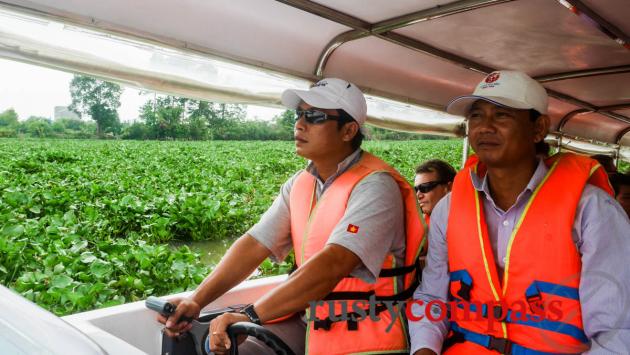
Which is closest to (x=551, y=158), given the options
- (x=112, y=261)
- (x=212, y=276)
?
(x=212, y=276)

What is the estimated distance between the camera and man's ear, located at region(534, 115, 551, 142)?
1.76 meters

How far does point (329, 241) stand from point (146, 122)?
34.6 meters

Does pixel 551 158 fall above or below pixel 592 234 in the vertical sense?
above

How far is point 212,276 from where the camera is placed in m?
2.16

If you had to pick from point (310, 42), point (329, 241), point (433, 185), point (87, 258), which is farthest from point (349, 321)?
point (87, 258)

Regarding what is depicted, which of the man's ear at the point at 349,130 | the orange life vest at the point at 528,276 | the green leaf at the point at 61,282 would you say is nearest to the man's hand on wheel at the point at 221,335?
the orange life vest at the point at 528,276

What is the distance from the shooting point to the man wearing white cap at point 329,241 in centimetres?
171

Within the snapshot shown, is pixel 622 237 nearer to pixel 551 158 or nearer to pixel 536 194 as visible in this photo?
pixel 536 194

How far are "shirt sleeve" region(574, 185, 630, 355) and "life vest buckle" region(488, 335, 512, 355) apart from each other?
0.74 feet

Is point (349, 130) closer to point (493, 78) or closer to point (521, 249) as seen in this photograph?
point (493, 78)

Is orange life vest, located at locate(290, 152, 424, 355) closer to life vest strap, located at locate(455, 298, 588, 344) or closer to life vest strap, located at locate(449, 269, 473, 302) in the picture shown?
life vest strap, located at locate(449, 269, 473, 302)

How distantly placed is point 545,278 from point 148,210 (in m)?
5.90

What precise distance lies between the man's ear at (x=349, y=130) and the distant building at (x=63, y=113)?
45350mm

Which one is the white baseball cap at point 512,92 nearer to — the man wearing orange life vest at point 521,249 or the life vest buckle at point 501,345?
the man wearing orange life vest at point 521,249
